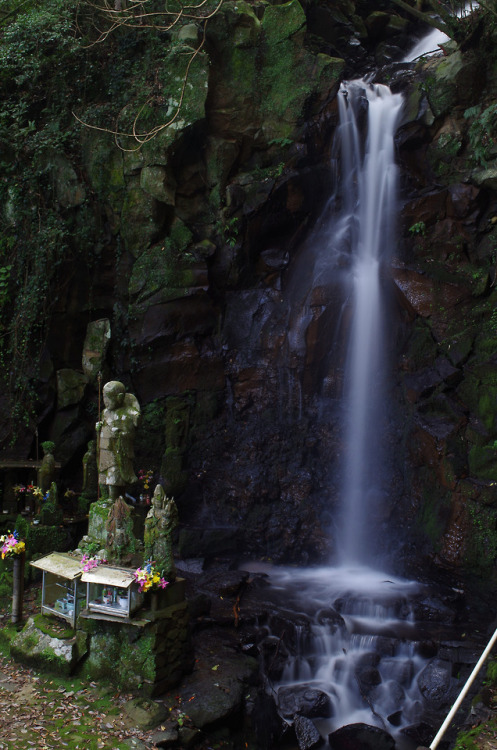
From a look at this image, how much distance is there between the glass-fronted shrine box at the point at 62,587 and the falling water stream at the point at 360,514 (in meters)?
2.89

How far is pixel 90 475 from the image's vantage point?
10.8 m

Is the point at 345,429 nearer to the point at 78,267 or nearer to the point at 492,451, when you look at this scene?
the point at 492,451

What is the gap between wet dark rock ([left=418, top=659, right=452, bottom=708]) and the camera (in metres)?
7.43

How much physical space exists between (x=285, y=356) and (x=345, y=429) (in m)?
2.09

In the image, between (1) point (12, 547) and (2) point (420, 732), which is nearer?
(2) point (420, 732)

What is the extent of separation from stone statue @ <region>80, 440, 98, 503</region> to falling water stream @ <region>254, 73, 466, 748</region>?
12.6 feet

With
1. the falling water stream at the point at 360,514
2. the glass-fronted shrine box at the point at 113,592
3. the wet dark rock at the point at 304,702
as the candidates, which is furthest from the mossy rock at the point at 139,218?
the wet dark rock at the point at 304,702

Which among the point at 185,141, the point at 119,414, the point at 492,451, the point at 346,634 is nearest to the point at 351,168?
the point at 185,141

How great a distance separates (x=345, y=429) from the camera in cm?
1221

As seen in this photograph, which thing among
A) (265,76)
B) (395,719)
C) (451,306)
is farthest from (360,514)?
(265,76)

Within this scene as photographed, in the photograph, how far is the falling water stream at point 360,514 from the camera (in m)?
7.62

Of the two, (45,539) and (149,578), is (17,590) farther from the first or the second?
(149,578)

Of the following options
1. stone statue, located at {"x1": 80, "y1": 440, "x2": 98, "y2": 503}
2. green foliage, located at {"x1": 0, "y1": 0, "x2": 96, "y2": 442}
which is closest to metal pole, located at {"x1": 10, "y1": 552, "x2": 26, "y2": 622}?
stone statue, located at {"x1": 80, "y1": 440, "x2": 98, "y2": 503}

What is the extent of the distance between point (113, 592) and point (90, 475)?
4148 mm
